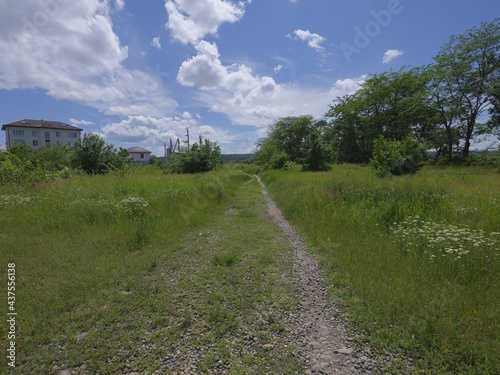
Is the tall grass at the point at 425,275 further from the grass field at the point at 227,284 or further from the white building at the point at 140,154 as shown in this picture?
the white building at the point at 140,154

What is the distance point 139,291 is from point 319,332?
2.90m

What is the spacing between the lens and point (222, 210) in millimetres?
10570

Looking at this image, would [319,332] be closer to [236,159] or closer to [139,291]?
[139,291]

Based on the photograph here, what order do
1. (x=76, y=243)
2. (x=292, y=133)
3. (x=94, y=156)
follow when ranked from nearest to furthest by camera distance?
(x=76, y=243) < (x=94, y=156) < (x=292, y=133)

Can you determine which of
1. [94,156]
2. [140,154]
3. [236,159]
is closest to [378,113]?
[94,156]

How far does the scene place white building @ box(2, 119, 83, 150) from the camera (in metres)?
66.3

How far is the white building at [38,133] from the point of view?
218ft

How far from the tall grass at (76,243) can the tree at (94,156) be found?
1104cm

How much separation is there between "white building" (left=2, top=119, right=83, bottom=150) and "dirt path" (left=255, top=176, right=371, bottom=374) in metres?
79.9

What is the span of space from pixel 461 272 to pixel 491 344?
1475 millimetres

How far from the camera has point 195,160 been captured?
82.6ft

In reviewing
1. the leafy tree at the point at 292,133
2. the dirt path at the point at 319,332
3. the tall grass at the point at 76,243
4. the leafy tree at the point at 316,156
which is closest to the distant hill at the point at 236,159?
the leafy tree at the point at 292,133

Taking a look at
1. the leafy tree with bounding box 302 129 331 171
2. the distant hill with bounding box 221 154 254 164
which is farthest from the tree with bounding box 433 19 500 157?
the distant hill with bounding box 221 154 254 164

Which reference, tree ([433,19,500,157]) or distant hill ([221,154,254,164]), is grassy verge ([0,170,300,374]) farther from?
distant hill ([221,154,254,164])
